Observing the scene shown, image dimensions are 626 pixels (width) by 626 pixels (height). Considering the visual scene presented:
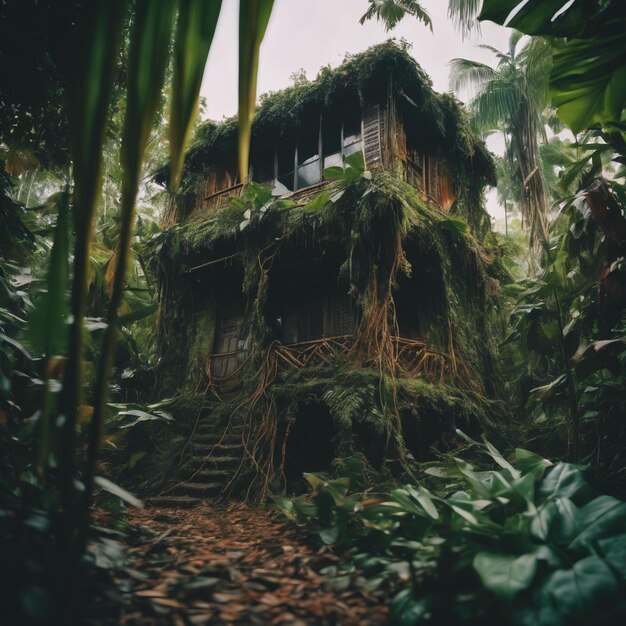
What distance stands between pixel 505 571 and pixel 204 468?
652 cm

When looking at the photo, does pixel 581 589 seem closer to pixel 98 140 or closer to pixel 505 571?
pixel 505 571

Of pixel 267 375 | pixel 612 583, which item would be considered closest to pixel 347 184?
pixel 267 375

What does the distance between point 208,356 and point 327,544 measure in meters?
7.32

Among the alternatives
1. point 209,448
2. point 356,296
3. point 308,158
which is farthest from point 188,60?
point 308,158

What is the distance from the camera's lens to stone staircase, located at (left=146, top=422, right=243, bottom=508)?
22.7ft

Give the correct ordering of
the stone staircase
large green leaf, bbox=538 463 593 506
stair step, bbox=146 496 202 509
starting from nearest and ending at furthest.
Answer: large green leaf, bbox=538 463 593 506
stair step, bbox=146 496 202 509
the stone staircase

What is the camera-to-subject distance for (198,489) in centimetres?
703

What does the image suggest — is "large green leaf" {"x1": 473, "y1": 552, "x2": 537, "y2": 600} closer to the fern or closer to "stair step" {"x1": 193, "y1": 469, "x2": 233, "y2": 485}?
the fern

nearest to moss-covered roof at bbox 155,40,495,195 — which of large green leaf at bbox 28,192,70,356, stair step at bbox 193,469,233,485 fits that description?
stair step at bbox 193,469,233,485

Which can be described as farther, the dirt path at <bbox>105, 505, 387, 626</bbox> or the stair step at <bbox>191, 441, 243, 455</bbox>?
the stair step at <bbox>191, 441, 243, 455</bbox>

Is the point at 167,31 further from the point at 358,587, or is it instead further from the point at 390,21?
Answer: the point at 390,21

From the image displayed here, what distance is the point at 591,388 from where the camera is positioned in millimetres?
4789

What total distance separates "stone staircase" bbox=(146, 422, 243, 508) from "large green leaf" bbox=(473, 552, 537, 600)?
5672mm

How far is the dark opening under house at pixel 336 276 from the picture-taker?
734 centimetres
